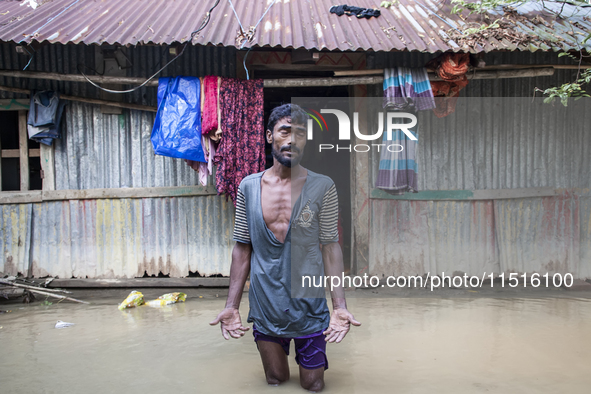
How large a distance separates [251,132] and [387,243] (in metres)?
2.46

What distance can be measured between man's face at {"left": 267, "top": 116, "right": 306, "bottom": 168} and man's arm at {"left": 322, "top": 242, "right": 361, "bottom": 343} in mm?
648

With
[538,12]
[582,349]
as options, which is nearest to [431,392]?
[582,349]

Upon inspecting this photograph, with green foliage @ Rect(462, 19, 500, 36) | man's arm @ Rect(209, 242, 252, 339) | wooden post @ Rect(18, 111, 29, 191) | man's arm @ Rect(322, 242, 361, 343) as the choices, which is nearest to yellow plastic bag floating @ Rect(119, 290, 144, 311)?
wooden post @ Rect(18, 111, 29, 191)

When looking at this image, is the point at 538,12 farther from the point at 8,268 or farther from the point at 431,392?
the point at 8,268

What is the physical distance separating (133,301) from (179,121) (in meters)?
2.24

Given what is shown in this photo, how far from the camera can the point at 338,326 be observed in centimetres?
290

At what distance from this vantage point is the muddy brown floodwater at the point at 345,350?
3.35 m

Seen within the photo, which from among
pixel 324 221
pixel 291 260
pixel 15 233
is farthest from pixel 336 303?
pixel 15 233

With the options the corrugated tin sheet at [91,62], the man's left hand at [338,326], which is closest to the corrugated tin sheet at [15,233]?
the corrugated tin sheet at [91,62]

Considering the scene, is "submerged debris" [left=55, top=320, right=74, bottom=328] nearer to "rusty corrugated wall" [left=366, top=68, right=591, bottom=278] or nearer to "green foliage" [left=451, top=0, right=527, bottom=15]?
"rusty corrugated wall" [left=366, top=68, right=591, bottom=278]

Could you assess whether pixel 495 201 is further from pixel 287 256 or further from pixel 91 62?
pixel 91 62

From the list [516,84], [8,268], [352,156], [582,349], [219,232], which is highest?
[516,84]

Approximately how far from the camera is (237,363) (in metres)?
3.74

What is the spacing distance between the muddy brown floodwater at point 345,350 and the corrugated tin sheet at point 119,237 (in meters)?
0.70
